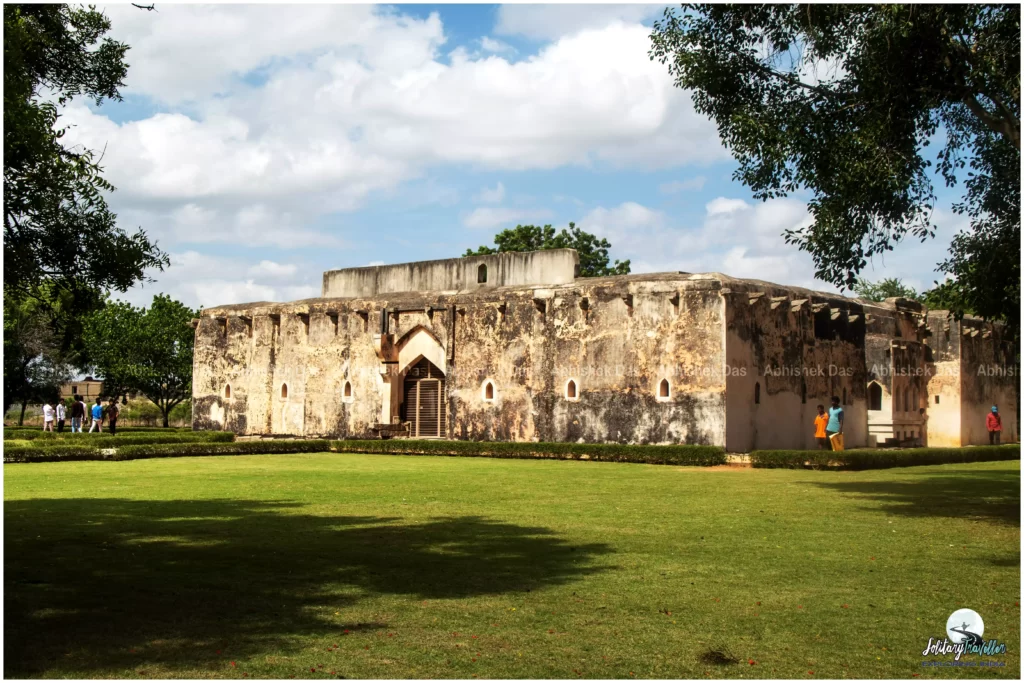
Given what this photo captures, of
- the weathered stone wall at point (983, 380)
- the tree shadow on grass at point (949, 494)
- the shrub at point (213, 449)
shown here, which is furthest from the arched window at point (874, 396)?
the shrub at point (213, 449)

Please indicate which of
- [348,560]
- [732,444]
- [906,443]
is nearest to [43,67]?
[348,560]

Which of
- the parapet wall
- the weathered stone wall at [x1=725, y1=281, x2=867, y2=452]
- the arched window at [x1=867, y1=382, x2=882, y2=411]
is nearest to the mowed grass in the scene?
the weathered stone wall at [x1=725, y1=281, x2=867, y2=452]

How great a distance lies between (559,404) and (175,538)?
647 inches

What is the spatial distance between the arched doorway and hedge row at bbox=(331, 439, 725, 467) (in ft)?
10.3

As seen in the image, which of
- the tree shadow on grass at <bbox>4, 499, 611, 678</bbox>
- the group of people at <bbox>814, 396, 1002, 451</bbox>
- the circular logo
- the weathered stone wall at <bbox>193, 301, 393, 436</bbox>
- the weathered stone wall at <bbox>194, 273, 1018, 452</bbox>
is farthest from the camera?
the weathered stone wall at <bbox>193, 301, 393, 436</bbox>

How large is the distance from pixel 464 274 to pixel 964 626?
80.7 ft

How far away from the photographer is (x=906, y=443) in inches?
1061

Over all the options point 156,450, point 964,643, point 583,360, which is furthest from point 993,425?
point 964,643

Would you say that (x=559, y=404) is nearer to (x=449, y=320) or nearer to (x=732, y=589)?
(x=449, y=320)

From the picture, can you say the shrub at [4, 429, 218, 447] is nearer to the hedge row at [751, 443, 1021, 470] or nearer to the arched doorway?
the arched doorway

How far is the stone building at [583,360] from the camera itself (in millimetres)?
22641

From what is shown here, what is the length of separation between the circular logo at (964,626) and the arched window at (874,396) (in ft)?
74.1

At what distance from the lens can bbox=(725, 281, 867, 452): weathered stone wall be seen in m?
22.3

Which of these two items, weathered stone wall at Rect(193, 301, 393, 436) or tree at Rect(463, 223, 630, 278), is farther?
tree at Rect(463, 223, 630, 278)
